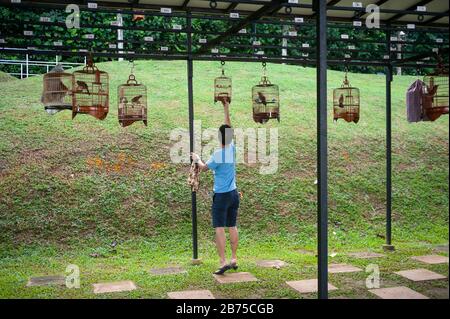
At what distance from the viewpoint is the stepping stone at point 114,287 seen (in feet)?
18.7

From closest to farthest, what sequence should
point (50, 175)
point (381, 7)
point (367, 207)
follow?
point (381, 7) < point (50, 175) < point (367, 207)

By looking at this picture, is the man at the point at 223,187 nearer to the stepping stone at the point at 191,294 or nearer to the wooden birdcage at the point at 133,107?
the stepping stone at the point at 191,294

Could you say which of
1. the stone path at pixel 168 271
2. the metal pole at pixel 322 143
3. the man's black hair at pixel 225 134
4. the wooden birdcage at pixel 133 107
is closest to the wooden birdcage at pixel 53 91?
the wooden birdcage at pixel 133 107

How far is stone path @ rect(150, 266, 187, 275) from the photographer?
6526 mm

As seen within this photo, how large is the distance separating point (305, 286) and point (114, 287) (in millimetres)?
2418

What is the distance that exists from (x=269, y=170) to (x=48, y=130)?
552cm

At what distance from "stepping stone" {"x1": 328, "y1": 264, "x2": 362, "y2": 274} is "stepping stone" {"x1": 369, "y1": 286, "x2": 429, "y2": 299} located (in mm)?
953

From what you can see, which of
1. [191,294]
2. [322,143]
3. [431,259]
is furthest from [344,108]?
[322,143]

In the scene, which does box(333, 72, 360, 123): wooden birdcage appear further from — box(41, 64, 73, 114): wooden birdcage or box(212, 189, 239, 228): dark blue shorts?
box(41, 64, 73, 114): wooden birdcage

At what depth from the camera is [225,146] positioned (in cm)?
638

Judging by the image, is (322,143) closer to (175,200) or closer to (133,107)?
(133,107)

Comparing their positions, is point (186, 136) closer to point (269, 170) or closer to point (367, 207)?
point (269, 170)

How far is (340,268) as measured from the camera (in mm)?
6730
